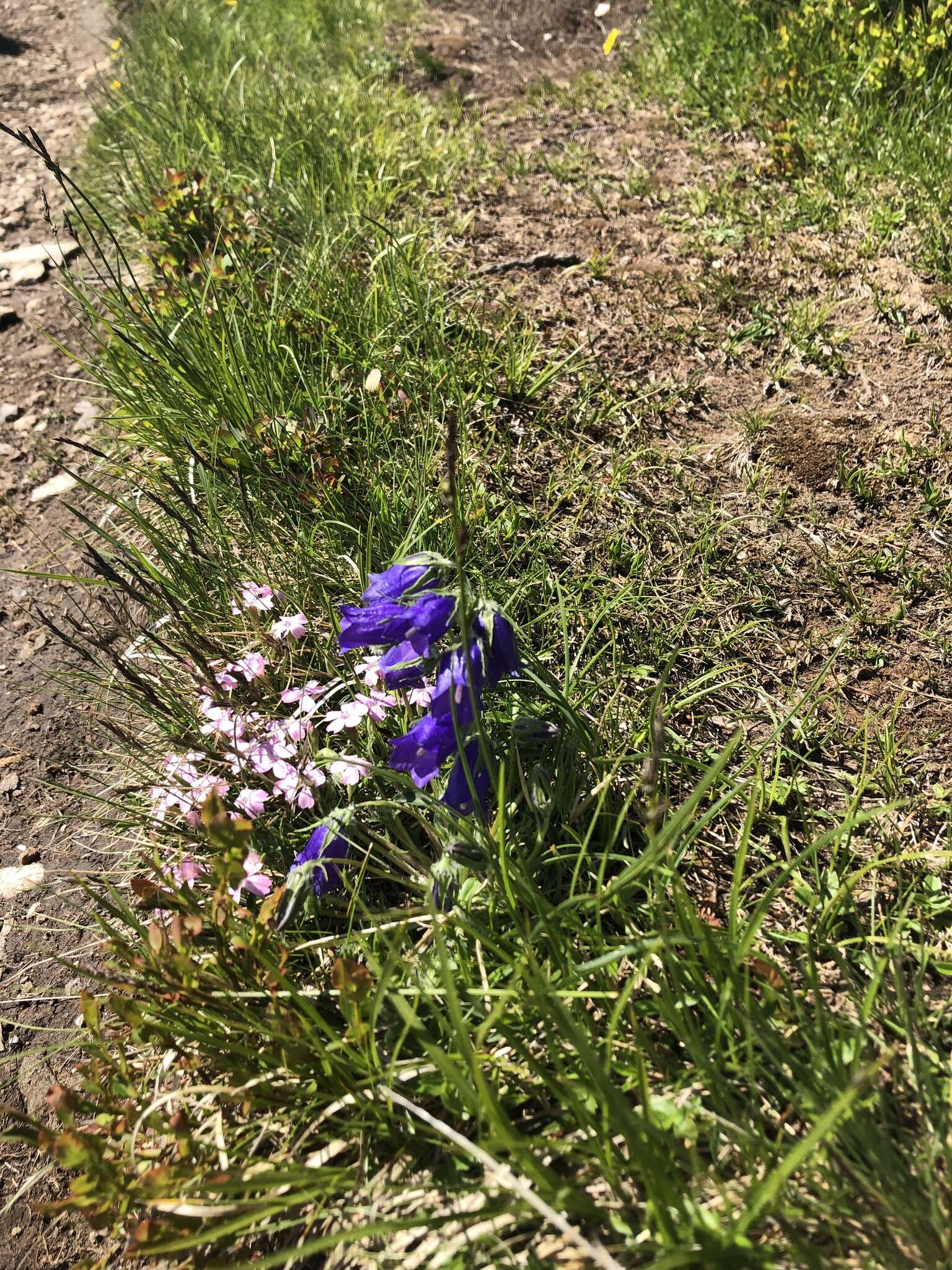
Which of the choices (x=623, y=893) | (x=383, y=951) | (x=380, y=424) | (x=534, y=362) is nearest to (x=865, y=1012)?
(x=623, y=893)

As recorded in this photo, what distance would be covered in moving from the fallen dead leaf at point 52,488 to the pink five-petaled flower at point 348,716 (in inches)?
Result: 72.9

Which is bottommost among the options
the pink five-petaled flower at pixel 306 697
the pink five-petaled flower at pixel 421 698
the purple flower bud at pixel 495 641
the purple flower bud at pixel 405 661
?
the pink five-petaled flower at pixel 306 697

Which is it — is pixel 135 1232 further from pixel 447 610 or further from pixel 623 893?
pixel 447 610

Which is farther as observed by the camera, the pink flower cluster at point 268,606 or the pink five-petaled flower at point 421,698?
the pink flower cluster at point 268,606

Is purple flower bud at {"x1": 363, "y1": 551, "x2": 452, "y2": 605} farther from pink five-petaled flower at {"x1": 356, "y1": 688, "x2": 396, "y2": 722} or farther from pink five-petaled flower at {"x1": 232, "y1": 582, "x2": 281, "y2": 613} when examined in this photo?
pink five-petaled flower at {"x1": 232, "y1": 582, "x2": 281, "y2": 613}

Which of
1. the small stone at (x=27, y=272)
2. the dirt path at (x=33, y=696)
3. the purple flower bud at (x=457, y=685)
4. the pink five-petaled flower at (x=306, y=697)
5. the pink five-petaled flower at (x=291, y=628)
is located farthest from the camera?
the small stone at (x=27, y=272)

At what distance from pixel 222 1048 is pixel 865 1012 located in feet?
3.25

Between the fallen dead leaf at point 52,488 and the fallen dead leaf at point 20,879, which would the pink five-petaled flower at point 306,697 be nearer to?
the fallen dead leaf at point 20,879

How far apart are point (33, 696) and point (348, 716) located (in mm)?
1221

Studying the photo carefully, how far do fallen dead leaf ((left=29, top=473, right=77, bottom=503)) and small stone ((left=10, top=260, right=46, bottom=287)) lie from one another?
1621mm

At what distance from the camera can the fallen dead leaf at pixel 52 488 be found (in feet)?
10.6

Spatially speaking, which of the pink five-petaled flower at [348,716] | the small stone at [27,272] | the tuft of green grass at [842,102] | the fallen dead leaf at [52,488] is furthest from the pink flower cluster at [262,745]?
the small stone at [27,272]

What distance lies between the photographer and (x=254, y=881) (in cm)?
172

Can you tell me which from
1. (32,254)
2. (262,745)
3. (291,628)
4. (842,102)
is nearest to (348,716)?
(262,745)
